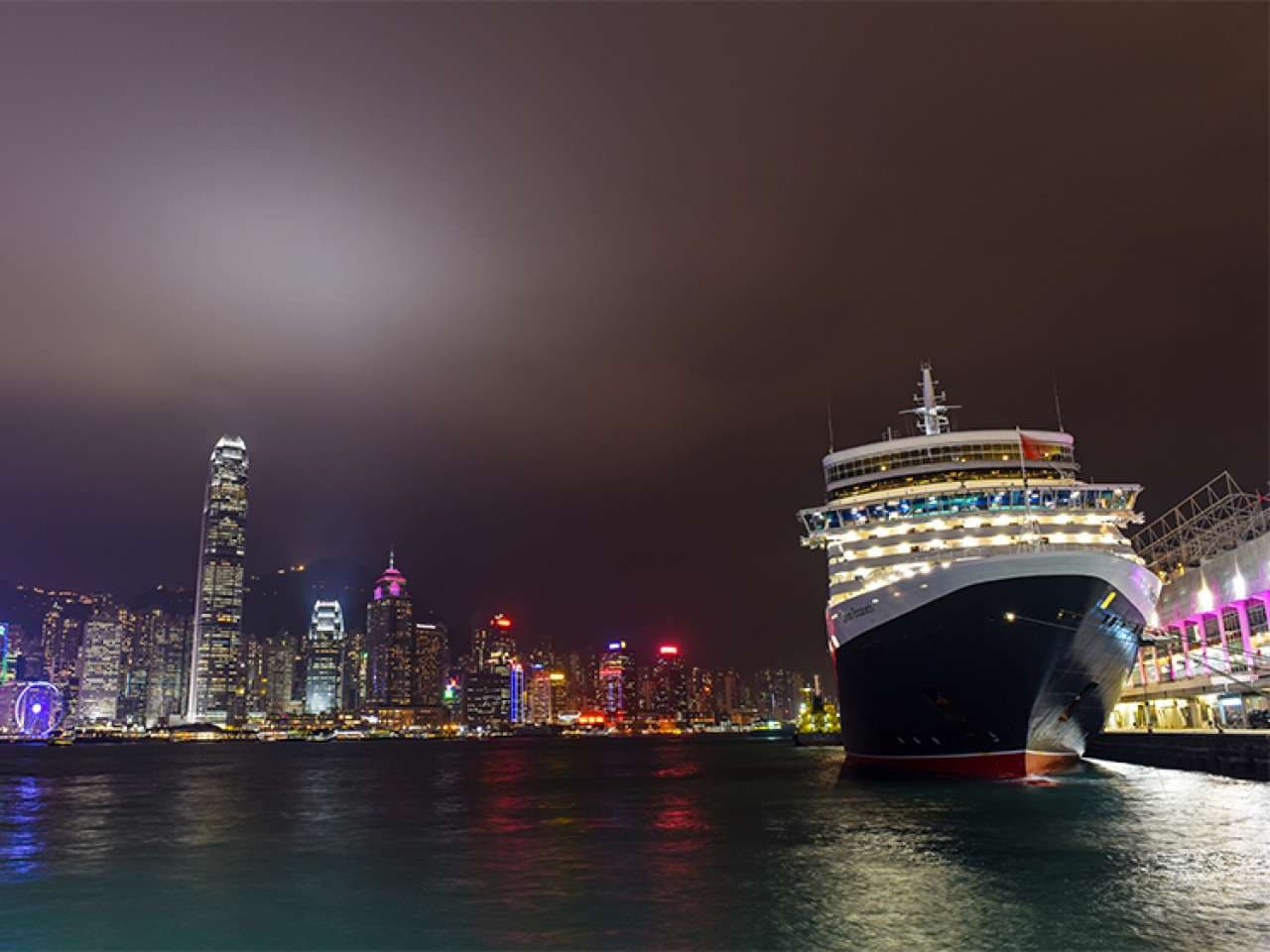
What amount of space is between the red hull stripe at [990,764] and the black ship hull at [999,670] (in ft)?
0.21

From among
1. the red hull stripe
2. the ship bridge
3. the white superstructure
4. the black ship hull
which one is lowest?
the red hull stripe

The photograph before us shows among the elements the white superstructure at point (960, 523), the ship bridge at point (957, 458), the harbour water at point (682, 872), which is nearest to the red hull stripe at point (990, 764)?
the harbour water at point (682, 872)

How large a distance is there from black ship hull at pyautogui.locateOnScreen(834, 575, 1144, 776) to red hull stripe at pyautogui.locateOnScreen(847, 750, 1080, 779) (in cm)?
6

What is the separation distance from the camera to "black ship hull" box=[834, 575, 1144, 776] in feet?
150

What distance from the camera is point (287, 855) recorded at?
3334 centimetres

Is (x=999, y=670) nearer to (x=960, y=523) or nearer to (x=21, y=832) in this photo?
(x=960, y=523)

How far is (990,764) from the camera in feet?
158

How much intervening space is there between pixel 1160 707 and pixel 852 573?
149ft

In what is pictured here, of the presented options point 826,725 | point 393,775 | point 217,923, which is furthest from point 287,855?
point 826,725

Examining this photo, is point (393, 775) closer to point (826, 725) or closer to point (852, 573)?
point (852, 573)

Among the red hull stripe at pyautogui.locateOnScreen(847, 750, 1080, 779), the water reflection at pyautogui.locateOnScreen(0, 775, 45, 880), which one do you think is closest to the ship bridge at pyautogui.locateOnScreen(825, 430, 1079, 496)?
the red hull stripe at pyautogui.locateOnScreen(847, 750, 1080, 779)

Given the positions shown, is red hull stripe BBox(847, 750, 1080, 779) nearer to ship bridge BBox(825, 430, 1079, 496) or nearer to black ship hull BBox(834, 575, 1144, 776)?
black ship hull BBox(834, 575, 1144, 776)

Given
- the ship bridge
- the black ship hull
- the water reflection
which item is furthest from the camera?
the ship bridge

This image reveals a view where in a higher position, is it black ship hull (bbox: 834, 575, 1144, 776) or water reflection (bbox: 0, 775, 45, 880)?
black ship hull (bbox: 834, 575, 1144, 776)
